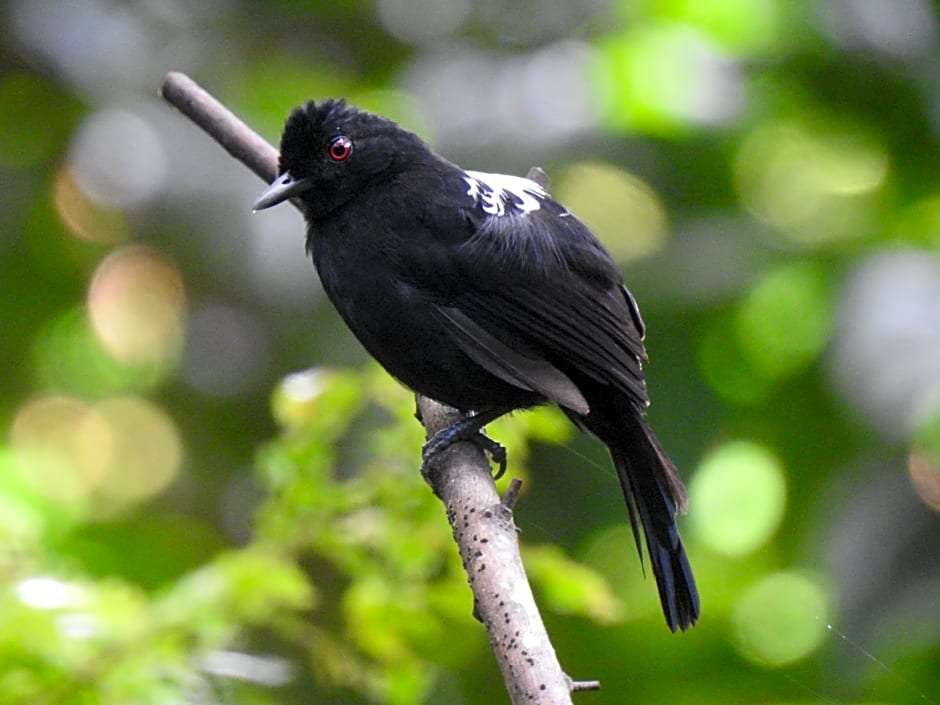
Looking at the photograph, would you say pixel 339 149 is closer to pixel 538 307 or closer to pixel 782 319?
pixel 538 307

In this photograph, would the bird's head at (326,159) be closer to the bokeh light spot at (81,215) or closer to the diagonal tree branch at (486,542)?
the diagonal tree branch at (486,542)

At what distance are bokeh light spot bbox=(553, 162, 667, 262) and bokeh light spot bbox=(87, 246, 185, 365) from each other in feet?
4.42

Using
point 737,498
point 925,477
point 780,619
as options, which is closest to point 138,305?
point 737,498

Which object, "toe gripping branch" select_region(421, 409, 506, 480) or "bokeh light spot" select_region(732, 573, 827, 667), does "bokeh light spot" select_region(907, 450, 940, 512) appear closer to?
"bokeh light spot" select_region(732, 573, 827, 667)

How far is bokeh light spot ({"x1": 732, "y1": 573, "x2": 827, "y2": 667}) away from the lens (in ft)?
11.0

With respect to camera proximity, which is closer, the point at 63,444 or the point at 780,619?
the point at 780,619

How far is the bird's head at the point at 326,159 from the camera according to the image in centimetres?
306

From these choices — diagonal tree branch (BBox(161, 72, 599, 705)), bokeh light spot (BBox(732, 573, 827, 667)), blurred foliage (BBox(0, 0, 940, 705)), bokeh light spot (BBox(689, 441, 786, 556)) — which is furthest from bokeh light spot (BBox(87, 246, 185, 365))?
bokeh light spot (BBox(732, 573, 827, 667))

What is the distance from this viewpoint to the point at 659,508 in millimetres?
2932

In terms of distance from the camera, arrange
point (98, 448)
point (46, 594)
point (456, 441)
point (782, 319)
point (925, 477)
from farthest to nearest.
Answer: point (98, 448)
point (782, 319)
point (925, 477)
point (456, 441)
point (46, 594)

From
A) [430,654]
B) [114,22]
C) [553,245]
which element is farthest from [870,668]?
[114,22]

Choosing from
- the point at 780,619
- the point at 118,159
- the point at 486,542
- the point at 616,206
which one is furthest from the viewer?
the point at 118,159

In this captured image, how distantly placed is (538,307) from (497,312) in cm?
9

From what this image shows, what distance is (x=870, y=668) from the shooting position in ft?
9.88
